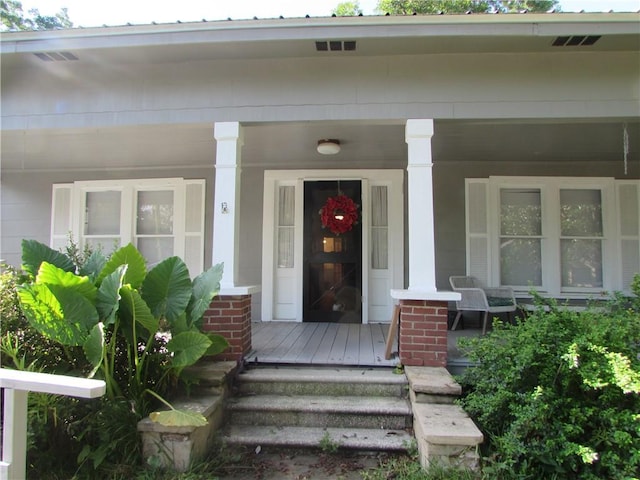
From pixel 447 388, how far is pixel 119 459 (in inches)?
82.1

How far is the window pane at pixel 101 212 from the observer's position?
535 cm

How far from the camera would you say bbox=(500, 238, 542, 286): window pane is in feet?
15.7

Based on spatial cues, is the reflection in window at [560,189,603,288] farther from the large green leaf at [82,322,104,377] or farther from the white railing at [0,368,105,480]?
the white railing at [0,368,105,480]

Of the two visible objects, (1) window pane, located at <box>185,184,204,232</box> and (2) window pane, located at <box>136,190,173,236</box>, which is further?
(2) window pane, located at <box>136,190,173,236</box>

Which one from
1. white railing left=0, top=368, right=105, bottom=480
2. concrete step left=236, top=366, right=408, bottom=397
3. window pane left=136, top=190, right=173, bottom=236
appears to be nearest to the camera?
white railing left=0, top=368, right=105, bottom=480

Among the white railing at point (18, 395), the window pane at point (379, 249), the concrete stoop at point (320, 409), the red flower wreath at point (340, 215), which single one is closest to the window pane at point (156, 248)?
the red flower wreath at point (340, 215)

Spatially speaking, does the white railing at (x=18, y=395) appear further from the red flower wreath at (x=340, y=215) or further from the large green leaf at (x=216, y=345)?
the red flower wreath at (x=340, y=215)

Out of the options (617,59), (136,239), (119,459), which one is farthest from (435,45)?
(136,239)

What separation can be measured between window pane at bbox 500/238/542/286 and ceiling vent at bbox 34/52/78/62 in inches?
193

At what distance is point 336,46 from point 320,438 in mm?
2917

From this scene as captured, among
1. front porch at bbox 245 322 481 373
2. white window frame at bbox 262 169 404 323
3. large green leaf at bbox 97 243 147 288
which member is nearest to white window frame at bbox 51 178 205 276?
white window frame at bbox 262 169 404 323

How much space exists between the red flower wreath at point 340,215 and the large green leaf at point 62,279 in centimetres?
289

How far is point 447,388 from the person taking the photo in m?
2.59

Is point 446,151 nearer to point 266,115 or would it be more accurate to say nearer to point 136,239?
point 266,115
